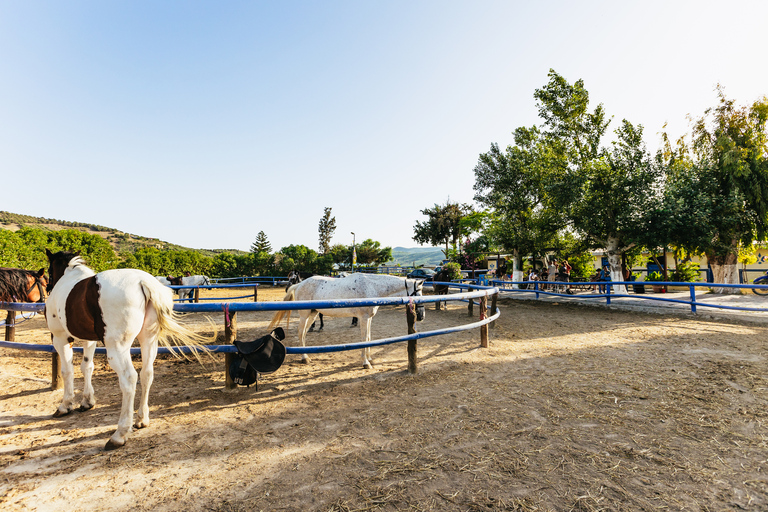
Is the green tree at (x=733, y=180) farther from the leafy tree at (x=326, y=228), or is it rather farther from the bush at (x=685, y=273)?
the leafy tree at (x=326, y=228)

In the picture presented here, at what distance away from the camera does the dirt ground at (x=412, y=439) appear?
6.77 ft

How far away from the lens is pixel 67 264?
355cm

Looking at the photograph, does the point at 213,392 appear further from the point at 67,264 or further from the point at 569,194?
the point at 569,194

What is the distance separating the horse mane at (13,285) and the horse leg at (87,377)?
309 inches

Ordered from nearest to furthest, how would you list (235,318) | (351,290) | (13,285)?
(235,318)
(351,290)
(13,285)

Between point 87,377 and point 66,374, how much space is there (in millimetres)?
240

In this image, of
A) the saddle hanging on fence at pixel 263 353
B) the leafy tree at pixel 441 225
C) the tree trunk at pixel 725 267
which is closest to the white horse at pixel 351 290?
the saddle hanging on fence at pixel 263 353

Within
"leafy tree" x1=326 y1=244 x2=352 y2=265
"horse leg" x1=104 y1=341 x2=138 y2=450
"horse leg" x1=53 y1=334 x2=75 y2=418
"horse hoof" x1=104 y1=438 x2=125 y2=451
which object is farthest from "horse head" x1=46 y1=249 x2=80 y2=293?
"leafy tree" x1=326 y1=244 x2=352 y2=265

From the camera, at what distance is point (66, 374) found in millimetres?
3258

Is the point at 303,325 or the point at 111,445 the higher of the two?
the point at 303,325

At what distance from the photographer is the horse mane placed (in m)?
8.30

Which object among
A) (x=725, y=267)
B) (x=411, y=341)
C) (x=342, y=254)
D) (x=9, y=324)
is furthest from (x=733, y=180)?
(x=342, y=254)

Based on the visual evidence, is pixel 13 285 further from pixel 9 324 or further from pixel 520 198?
pixel 520 198

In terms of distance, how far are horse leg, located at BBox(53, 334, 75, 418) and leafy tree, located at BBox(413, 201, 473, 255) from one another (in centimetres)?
4773
